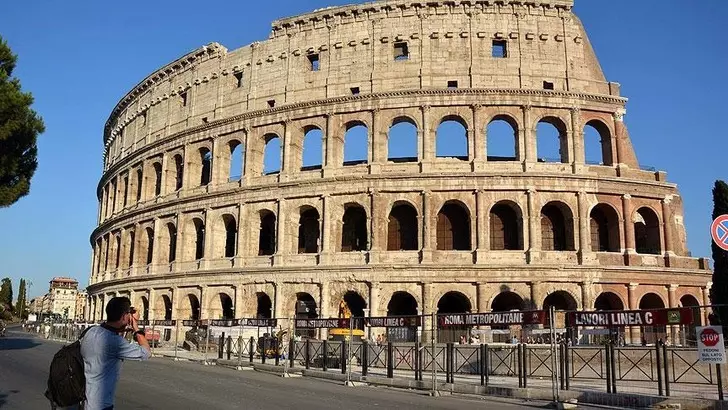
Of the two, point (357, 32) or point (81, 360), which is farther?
point (357, 32)

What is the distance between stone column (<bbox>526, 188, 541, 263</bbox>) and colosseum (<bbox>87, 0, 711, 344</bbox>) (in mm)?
66

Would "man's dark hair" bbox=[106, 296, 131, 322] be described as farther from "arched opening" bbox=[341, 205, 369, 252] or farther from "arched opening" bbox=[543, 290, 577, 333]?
"arched opening" bbox=[341, 205, 369, 252]

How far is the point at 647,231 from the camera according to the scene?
3048 cm

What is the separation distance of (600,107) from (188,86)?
969 inches

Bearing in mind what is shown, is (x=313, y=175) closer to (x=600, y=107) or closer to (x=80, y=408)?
(x=600, y=107)

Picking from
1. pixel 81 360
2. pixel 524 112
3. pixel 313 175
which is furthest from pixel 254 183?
pixel 81 360

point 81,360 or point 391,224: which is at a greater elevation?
point 391,224

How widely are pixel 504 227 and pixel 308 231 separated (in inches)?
417

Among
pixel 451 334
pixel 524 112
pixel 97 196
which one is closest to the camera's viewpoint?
pixel 451 334

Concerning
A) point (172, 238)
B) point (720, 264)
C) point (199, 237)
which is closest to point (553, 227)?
point (720, 264)

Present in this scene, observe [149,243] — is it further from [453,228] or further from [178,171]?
[453,228]

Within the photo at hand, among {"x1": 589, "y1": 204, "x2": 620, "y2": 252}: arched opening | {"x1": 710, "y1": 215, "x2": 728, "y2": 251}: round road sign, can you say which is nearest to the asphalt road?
{"x1": 710, "y1": 215, "x2": 728, "y2": 251}: round road sign

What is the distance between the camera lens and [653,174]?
30.1m

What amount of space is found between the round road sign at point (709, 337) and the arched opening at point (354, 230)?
69.7 ft
